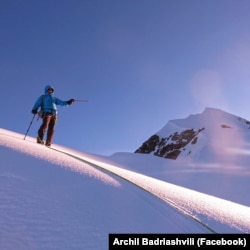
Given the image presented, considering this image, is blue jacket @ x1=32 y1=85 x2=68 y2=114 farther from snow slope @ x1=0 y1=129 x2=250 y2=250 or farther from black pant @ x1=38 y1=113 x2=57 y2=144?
snow slope @ x1=0 y1=129 x2=250 y2=250

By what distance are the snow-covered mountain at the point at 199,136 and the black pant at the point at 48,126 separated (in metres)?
37.9

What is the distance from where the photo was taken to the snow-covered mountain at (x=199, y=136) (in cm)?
5464

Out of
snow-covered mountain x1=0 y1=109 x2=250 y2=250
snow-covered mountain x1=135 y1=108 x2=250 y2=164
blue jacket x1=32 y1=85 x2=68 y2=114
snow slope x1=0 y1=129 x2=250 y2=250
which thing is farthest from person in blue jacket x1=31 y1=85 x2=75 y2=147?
snow-covered mountain x1=135 y1=108 x2=250 y2=164

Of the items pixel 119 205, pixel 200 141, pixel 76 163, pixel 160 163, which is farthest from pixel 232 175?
pixel 200 141

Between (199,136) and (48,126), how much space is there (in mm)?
52134

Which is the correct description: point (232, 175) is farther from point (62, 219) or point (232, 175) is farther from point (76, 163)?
point (62, 219)

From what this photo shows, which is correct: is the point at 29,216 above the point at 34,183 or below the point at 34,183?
below

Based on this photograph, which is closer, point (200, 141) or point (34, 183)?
point (34, 183)

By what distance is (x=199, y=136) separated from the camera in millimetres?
61875

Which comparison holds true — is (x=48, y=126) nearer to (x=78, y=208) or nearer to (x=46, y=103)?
(x=46, y=103)

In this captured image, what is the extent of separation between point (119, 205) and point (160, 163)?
575 inches

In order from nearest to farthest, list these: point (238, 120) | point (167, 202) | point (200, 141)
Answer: point (167, 202)
point (200, 141)
point (238, 120)

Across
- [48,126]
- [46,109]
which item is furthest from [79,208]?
[48,126]

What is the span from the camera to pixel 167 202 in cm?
561
